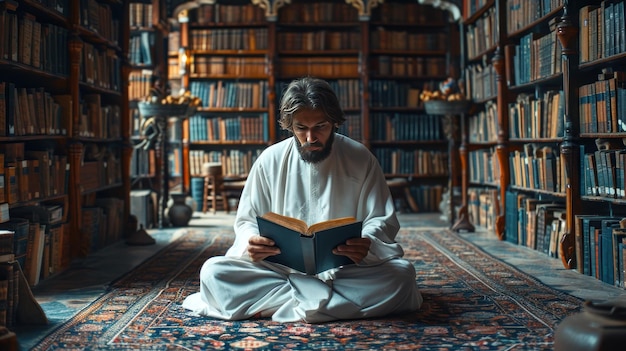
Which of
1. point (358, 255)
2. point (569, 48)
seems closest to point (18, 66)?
point (358, 255)

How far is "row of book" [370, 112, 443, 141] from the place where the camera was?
32.4 feet

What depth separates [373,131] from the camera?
9930 mm

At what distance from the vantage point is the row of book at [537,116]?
5680 mm

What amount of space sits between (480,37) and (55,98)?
4251mm

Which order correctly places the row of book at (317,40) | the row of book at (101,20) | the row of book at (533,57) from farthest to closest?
the row of book at (317,40) < the row of book at (101,20) < the row of book at (533,57)

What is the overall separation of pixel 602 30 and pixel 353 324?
249cm

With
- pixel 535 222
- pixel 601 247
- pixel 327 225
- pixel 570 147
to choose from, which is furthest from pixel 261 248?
pixel 535 222

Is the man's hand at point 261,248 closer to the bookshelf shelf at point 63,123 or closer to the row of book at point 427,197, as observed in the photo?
the bookshelf shelf at point 63,123

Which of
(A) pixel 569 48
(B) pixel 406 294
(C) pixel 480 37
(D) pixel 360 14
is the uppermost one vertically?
(D) pixel 360 14

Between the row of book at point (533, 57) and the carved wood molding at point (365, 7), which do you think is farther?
the carved wood molding at point (365, 7)

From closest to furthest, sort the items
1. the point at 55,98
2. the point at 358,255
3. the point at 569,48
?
1. the point at 358,255
2. the point at 569,48
3. the point at 55,98

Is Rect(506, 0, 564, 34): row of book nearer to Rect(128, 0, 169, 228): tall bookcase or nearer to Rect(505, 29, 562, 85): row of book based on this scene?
Rect(505, 29, 562, 85): row of book

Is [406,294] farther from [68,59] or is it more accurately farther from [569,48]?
[68,59]

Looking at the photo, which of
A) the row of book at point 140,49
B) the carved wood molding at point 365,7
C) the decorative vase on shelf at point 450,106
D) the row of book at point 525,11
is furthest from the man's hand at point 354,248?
the carved wood molding at point 365,7
